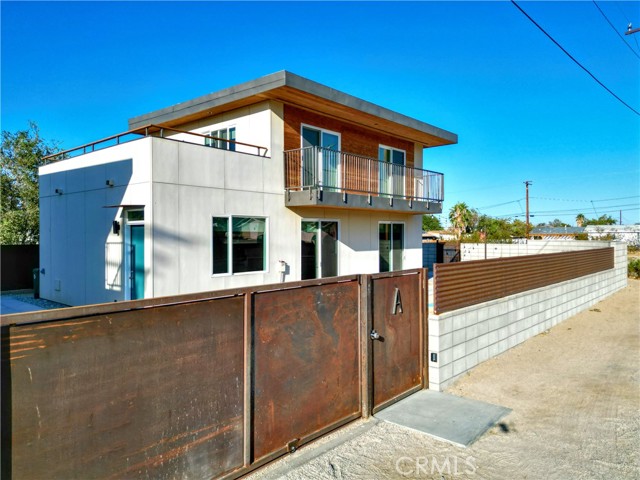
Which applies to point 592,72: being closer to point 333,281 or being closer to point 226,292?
point 333,281

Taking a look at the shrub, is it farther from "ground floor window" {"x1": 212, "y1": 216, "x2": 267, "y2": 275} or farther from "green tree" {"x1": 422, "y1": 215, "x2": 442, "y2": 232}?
"green tree" {"x1": 422, "y1": 215, "x2": 442, "y2": 232}

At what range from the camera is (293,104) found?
10.8 m

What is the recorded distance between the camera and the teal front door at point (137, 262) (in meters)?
8.28

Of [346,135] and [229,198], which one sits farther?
[346,135]

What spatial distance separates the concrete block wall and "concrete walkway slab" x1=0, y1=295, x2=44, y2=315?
364 inches

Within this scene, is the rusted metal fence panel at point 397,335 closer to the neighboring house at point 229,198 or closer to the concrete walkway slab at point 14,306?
the neighboring house at point 229,198

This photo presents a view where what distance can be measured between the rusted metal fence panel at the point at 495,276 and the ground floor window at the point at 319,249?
4.99 meters

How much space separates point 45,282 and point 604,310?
16.4m

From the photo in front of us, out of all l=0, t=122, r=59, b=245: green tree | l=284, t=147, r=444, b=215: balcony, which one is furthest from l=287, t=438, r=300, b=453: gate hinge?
l=0, t=122, r=59, b=245: green tree

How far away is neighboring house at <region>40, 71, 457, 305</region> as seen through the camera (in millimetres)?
8320

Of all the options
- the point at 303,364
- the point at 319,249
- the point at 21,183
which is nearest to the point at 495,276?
the point at 303,364

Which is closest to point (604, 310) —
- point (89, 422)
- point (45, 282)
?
point (89, 422)

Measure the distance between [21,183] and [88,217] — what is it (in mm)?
12325

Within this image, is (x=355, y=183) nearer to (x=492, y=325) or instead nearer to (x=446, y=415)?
(x=492, y=325)
